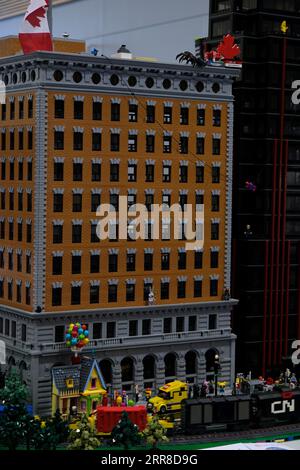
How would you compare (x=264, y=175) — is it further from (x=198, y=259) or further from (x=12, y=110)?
(x=12, y=110)

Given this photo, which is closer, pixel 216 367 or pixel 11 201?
pixel 11 201

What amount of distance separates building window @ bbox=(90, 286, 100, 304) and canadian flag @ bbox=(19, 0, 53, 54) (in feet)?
59.2

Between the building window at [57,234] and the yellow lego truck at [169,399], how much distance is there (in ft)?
43.9

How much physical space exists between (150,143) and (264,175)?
11558 mm

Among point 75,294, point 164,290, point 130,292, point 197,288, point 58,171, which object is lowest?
point 75,294

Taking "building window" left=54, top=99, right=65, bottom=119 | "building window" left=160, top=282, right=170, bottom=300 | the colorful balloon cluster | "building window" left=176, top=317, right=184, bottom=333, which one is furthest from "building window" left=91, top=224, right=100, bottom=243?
"building window" left=176, top=317, right=184, bottom=333

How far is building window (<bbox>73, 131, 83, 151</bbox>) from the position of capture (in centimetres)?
7906

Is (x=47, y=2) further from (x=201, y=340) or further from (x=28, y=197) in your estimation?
(x=201, y=340)

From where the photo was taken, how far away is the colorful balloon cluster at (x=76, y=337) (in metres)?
77.8

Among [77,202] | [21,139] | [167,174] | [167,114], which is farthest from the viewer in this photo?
[167,174]

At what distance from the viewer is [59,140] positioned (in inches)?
3086

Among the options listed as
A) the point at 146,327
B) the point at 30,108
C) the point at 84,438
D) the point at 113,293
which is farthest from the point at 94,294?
the point at 84,438

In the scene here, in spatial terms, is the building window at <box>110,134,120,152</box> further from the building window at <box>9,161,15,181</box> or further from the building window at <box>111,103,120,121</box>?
the building window at <box>9,161,15,181</box>

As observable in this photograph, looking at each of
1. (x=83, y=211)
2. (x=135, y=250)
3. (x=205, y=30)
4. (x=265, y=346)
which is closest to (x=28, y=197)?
(x=83, y=211)
